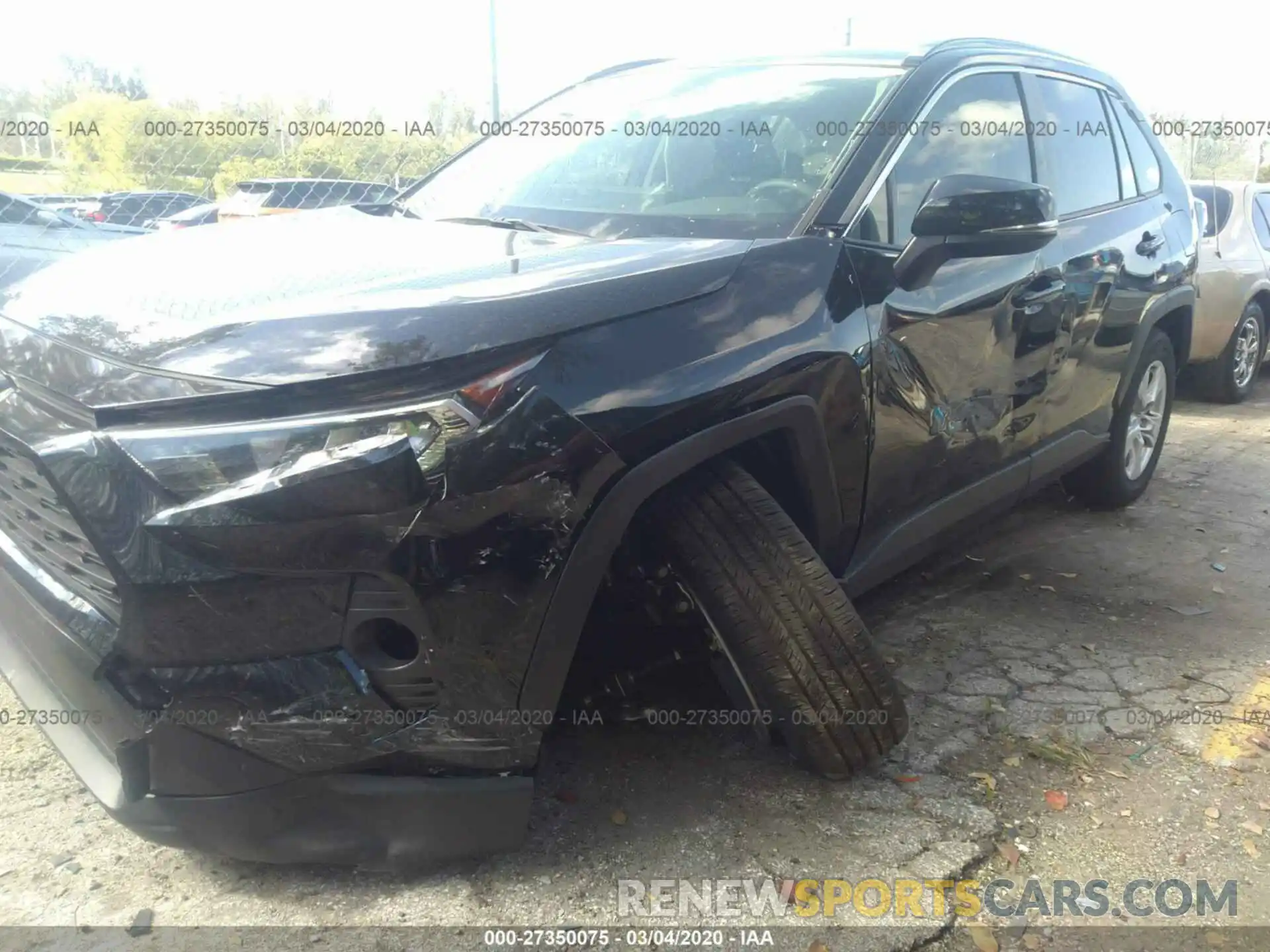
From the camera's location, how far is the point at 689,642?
7.93 ft

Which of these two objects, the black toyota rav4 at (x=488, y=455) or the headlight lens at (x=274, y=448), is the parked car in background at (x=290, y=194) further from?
the headlight lens at (x=274, y=448)

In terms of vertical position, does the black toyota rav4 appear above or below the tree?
below

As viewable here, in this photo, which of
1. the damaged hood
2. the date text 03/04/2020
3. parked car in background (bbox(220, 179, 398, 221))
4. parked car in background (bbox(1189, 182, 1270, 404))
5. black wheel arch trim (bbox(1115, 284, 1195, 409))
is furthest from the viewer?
parked car in background (bbox(220, 179, 398, 221))

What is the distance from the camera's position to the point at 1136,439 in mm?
4684

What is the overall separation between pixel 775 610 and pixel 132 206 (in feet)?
23.8

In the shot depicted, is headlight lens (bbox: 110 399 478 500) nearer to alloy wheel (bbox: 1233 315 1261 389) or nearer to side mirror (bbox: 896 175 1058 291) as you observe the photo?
side mirror (bbox: 896 175 1058 291)

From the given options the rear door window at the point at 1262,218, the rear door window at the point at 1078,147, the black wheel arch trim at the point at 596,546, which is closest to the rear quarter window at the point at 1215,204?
the rear door window at the point at 1262,218

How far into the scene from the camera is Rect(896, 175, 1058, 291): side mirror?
2543 millimetres

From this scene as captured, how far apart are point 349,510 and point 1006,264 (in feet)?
7.27

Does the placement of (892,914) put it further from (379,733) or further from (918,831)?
(379,733)

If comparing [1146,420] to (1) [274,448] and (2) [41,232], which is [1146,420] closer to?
(1) [274,448]

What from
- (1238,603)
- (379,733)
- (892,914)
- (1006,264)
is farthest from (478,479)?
(1238,603)

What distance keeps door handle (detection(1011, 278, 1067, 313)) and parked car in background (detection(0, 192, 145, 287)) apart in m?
5.70

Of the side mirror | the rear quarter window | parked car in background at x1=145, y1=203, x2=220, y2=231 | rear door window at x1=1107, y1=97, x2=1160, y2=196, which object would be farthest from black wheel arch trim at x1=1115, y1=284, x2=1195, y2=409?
parked car in background at x1=145, y1=203, x2=220, y2=231
